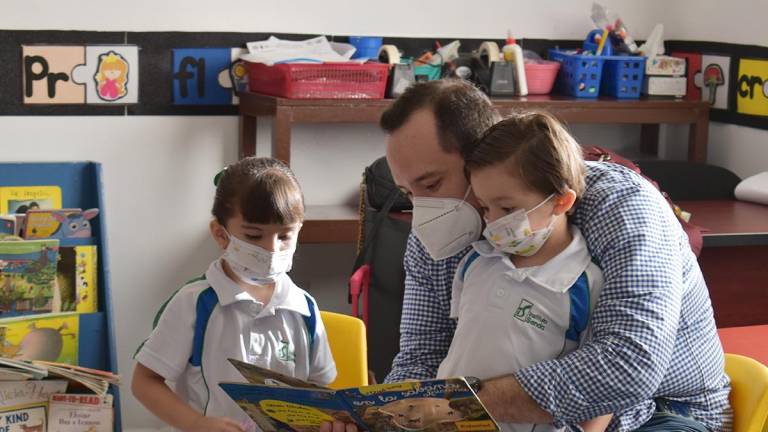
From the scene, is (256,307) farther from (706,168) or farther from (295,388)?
(706,168)

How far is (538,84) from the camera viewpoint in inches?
136

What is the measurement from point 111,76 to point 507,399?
82.9 inches

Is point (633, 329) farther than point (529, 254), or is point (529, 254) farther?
point (529, 254)

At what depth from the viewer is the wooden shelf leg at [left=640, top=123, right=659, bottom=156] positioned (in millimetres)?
3730

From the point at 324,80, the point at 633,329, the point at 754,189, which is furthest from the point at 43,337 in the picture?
the point at 754,189

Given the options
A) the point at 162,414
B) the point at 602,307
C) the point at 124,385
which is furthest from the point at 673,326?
the point at 124,385

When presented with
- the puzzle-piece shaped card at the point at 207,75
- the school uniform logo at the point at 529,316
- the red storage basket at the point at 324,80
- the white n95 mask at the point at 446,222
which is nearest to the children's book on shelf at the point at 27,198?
the puzzle-piece shaped card at the point at 207,75

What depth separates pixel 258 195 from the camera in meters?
1.77

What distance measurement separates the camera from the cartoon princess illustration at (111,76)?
318 centimetres

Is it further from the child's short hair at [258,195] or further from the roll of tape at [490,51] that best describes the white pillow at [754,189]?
the child's short hair at [258,195]

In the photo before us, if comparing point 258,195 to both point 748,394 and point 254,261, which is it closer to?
point 254,261

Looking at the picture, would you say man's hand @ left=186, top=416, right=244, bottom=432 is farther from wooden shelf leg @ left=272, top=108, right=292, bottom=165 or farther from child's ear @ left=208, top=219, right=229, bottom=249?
wooden shelf leg @ left=272, top=108, right=292, bottom=165

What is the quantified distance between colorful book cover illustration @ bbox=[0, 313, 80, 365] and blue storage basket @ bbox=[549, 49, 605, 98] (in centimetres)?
170

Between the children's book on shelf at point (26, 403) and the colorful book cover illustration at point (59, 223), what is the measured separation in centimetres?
68
